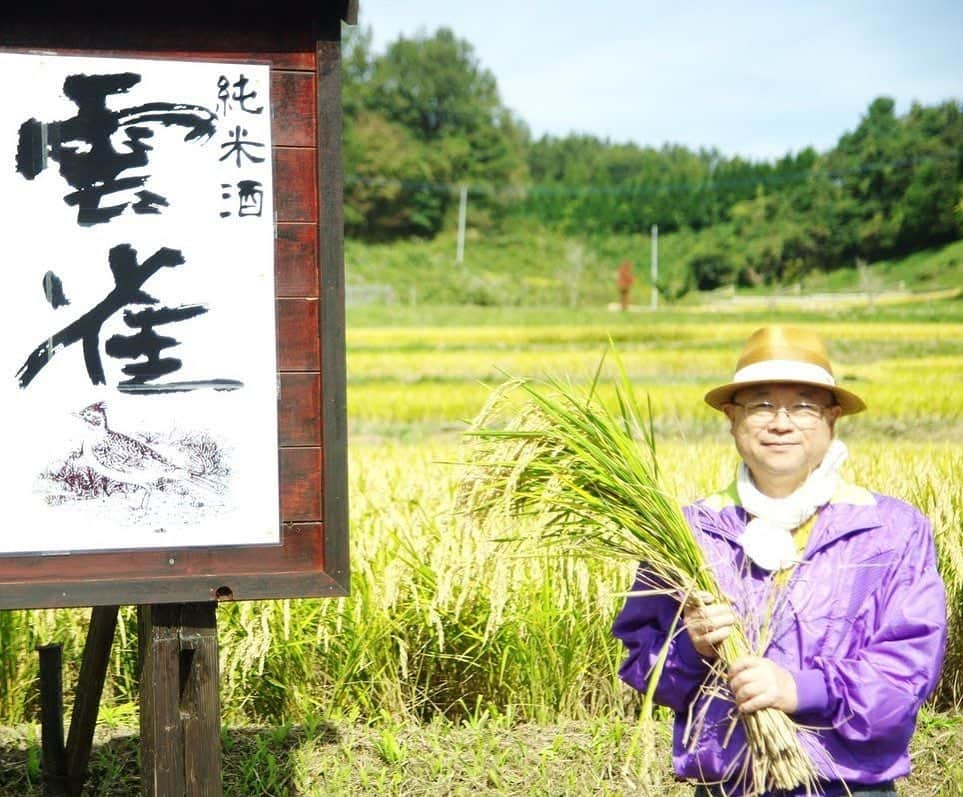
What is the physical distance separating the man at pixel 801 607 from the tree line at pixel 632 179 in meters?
16.2

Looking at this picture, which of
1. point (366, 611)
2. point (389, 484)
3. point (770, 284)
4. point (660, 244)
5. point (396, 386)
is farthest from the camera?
point (660, 244)

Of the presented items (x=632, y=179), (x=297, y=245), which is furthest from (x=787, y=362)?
(x=632, y=179)

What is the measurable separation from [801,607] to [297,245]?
1.21 m

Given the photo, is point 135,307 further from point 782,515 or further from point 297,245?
point 782,515

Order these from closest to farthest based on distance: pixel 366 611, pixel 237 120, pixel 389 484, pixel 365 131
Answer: pixel 237 120, pixel 366 611, pixel 389 484, pixel 365 131

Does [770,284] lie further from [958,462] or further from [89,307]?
[89,307]

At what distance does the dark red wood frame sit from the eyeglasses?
2.72 ft

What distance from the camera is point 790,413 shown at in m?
2.20

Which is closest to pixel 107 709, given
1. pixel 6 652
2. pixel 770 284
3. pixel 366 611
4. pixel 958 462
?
pixel 6 652

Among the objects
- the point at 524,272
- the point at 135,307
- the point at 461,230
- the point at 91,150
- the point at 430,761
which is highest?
the point at 461,230

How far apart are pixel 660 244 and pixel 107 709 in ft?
101

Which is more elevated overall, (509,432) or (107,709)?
(509,432)

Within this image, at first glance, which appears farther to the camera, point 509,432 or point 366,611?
point 366,611

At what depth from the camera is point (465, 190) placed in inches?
1231
